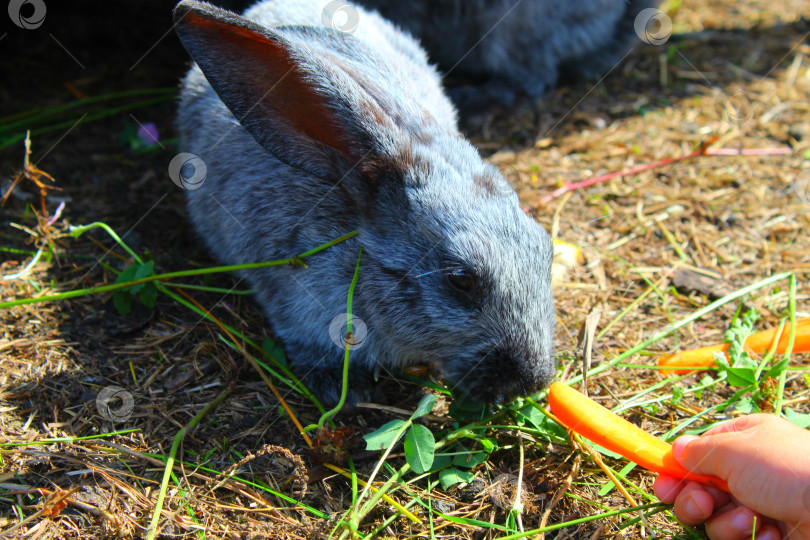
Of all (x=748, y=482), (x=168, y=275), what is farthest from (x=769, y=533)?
(x=168, y=275)

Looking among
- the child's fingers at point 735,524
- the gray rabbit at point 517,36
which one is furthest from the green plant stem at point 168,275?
the gray rabbit at point 517,36

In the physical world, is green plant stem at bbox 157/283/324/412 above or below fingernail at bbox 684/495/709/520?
below

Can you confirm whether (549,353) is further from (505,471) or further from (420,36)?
(420,36)

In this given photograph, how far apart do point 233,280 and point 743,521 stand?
2.62 m

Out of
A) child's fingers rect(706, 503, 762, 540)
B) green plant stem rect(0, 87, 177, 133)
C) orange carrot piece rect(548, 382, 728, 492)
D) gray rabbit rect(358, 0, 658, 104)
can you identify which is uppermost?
gray rabbit rect(358, 0, 658, 104)

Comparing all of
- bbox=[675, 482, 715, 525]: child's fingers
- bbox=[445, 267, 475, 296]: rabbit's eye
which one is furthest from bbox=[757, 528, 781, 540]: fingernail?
bbox=[445, 267, 475, 296]: rabbit's eye

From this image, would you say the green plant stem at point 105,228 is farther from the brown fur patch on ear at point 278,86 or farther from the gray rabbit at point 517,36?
the gray rabbit at point 517,36

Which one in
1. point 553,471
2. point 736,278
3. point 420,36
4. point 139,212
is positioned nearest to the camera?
point 553,471

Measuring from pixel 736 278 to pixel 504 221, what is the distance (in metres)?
1.78

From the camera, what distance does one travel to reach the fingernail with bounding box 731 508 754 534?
83.8 inches

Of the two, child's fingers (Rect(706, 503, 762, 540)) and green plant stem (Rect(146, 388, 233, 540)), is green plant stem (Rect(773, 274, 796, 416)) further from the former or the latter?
green plant stem (Rect(146, 388, 233, 540))

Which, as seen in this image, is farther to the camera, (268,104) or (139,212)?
(139,212)

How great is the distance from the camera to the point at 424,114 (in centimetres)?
309

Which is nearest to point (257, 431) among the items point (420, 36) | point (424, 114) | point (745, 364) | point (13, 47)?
point (424, 114)
